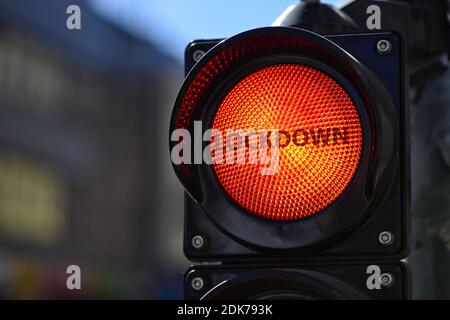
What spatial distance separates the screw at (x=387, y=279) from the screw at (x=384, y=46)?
35 cm

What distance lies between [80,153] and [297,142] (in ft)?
112

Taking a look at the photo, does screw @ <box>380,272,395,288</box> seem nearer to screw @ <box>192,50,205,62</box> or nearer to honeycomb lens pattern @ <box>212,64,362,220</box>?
honeycomb lens pattern @ <box>212,64,362,220</box>

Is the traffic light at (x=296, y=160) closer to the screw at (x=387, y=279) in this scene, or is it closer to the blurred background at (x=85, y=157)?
the screw at (x=387, y=279)

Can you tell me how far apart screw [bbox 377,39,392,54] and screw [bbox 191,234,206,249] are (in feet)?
1.34

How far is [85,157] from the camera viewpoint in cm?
3575

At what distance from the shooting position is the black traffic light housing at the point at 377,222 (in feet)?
4.82

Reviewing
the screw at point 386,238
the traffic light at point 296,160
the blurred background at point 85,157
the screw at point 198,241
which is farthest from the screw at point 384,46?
the blurred background at point 85,157

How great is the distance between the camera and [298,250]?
1.46 meters

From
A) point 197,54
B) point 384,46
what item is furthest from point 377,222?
point 197,54

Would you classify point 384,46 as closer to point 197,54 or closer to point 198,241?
point 197,54

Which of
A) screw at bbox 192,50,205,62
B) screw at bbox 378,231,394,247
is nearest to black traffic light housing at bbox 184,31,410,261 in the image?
screw at bbox 378,231,394,247

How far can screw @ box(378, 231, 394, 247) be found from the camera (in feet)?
4.83
